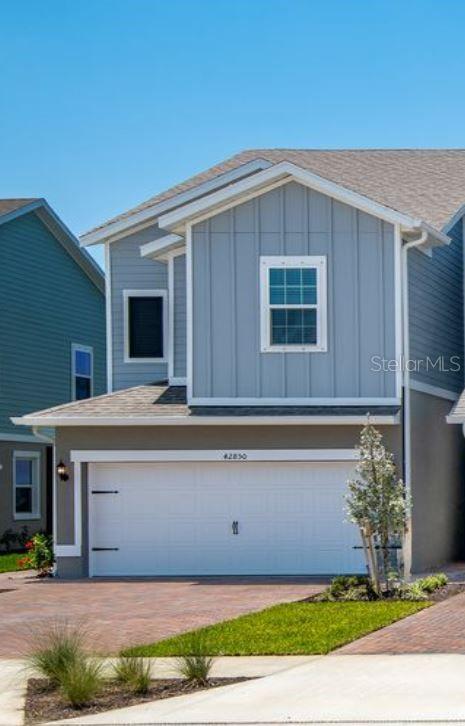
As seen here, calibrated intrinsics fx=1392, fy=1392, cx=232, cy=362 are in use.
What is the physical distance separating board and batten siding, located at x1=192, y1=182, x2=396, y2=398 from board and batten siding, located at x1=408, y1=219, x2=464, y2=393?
2.86ft

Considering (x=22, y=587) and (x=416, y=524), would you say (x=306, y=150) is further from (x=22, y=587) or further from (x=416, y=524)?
(x=22, y=587)

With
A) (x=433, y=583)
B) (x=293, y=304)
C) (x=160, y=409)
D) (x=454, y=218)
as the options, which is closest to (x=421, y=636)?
(x=433, y=583)

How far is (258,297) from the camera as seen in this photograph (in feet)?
80.1

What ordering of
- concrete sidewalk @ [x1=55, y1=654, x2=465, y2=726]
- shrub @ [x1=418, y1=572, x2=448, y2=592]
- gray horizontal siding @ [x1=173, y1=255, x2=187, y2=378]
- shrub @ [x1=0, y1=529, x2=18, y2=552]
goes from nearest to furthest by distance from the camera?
concrete sidewalk @ [x1=55, y1=654, x2=465, y2=726] → shrub @ [x1=418, y1=572, x2=448, y2=592] → gray horizontal siding @ [x1=173, y1=255, x2=187, y2=378] → shrub @ [x1=0, y1=529, x2=18, y2=552]

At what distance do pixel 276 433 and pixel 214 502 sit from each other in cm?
170

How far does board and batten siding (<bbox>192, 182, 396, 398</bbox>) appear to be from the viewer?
24.2m

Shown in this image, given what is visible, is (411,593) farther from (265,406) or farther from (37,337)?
(37,337)

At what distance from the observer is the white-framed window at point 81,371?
126 ft

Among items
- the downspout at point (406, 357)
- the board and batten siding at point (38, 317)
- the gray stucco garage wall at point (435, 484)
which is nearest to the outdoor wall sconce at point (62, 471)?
the downspout at point (406, 357)

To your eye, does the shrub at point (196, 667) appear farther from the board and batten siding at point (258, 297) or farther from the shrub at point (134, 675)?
the board and batten siding at point (258, 297)

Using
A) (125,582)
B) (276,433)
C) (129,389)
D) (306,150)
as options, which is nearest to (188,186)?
(306,150)

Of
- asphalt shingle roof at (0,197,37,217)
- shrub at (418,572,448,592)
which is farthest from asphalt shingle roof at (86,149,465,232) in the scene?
shrub at (418,572,448,592)

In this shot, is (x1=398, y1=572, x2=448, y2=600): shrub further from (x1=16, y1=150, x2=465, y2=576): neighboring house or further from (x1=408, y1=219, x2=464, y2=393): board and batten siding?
(x1=408, y1=219, x2=464, y2=393): board and batten siding

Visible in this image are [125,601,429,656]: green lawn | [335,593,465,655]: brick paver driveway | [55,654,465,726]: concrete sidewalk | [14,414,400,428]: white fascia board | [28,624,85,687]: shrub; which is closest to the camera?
[55,654,465,726]: concrete sidewalk
